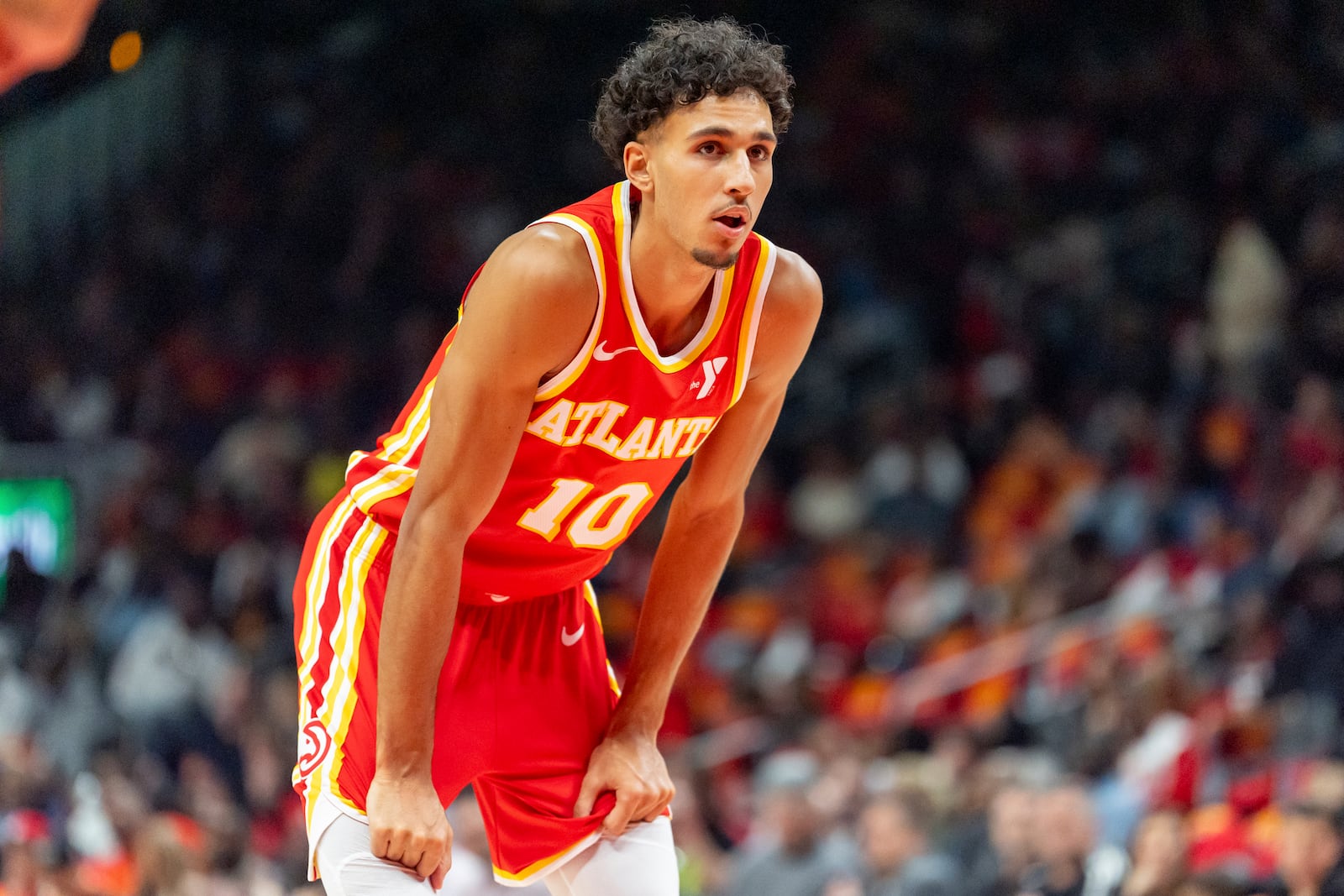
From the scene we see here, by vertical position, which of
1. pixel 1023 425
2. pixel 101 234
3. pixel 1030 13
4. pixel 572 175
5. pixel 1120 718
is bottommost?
pixel 1120 718

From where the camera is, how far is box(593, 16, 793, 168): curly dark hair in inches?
106

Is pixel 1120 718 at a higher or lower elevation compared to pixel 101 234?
lower

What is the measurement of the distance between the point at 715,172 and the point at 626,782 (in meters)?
1.12

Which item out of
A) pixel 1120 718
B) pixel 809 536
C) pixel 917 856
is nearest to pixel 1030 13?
pixel 809 536

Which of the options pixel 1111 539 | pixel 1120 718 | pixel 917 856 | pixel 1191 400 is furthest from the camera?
pixel 1191 400

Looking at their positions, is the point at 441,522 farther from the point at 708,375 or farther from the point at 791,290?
the point at 791,290

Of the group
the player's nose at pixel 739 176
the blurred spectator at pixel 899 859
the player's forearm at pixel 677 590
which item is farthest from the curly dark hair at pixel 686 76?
the blurred spectator at pixel 899 859

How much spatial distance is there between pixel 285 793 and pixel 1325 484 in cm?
534

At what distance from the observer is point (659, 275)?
2773 millimetres

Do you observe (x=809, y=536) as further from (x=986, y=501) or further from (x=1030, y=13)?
(x=1030, y=13)

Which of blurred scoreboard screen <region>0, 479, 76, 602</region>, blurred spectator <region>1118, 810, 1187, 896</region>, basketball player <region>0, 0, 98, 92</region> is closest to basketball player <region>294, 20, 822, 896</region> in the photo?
basketball player <region>0, 0, 98, 92</region>

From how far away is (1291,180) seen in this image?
1009 cm

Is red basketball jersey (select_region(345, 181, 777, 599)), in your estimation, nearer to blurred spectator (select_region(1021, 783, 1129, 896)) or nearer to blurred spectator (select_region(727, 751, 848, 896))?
blurred spectator (select_region(1021, 783, 1129, 896))

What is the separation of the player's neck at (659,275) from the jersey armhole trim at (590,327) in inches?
2.8
